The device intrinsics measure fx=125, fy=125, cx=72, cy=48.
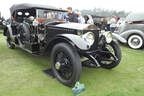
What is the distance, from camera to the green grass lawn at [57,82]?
7.01ft

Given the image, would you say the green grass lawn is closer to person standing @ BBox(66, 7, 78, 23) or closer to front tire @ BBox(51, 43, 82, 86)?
front tire @ BBox(51, 43, 82, 86)

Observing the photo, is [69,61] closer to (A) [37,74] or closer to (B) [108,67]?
(A) [37,74]

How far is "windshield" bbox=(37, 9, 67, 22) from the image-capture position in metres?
3.54

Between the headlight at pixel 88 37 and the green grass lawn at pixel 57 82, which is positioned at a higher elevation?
the headlight at pixel 88 37

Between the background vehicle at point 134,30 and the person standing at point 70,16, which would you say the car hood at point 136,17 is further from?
the person standing at point 70,16

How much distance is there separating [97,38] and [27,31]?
1.89 m

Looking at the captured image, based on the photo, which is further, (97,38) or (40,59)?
(40,59)

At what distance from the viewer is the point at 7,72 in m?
2.84

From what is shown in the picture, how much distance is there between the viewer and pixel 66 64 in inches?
92.8

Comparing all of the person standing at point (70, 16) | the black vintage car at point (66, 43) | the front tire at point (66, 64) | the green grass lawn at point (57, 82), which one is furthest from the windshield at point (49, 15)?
the front tire at point (66, 64)

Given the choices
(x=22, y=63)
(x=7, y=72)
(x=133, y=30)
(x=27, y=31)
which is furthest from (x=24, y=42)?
(x=133, y=30)

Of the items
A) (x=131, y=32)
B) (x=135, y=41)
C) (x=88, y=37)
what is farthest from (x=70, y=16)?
(x=135, y=41)

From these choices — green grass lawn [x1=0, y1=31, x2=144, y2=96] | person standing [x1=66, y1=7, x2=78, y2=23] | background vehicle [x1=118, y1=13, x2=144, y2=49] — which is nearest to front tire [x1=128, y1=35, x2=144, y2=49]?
background vehicle [x1=118, y1=13, x2=144, y2=49]

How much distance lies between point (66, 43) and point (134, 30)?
431cm
